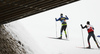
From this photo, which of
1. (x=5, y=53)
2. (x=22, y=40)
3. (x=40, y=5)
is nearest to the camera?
(x=40, y=5)

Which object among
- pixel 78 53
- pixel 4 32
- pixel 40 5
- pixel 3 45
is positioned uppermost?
pixel 40 5

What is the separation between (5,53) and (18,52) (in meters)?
0.73

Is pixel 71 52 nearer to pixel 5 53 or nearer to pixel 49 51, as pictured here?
pixel 49 51

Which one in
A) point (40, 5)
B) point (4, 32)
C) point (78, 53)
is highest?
point (40, 5)

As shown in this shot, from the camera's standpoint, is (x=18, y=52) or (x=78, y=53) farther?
(x=78, y=53)

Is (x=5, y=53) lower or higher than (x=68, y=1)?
lower

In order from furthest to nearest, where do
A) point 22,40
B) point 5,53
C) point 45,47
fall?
point 45,47, point 22,40, point 5,53

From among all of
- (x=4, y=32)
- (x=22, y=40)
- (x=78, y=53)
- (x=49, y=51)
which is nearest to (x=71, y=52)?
(x=78, y=53)

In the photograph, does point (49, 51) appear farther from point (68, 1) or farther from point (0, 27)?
point (68, 1)

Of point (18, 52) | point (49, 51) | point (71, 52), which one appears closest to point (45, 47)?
point (49, 51)

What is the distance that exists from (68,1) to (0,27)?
3246mm

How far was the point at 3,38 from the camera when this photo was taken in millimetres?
7016

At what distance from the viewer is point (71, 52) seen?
9.67 metres

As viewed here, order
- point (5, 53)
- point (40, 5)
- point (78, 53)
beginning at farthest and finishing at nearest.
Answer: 1. point (78, 53)
2. point (5, 53)
3. point (40, 5)
